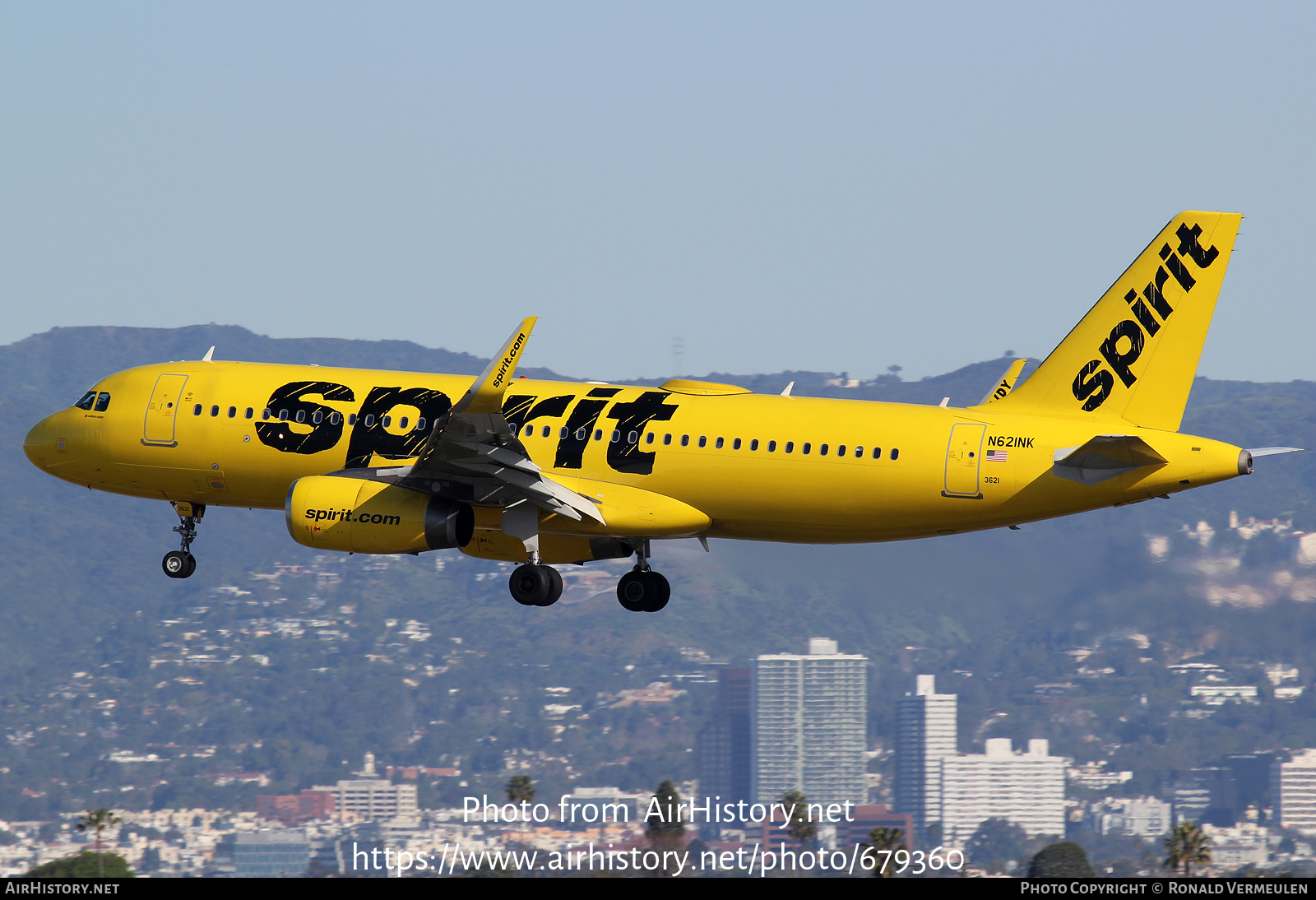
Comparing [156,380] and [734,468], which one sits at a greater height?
[156,380]

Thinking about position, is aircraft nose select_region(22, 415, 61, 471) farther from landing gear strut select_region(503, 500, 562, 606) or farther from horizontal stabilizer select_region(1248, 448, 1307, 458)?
horizontal stabilizer select_region(1248, 448, 1307, 458)

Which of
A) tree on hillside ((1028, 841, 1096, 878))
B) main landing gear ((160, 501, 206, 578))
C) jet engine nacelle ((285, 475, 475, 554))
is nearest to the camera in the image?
jet engine nacelle ((285, 475, 475, 554))

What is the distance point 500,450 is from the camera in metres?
40.6

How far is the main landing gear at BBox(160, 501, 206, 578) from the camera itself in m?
46.9

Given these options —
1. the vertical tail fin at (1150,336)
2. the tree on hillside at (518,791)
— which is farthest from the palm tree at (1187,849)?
the vertical tail fin at (1150,336)

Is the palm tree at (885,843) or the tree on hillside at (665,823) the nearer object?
the tree on hillside at (665,823)

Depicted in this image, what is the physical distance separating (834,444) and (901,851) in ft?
184

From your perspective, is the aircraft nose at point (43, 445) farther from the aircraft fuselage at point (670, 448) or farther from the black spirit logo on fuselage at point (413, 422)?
the black spirit logo on fuselage at point (413, 422)

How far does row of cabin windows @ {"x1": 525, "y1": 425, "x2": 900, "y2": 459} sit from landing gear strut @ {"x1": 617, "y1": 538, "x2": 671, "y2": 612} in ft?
13.2

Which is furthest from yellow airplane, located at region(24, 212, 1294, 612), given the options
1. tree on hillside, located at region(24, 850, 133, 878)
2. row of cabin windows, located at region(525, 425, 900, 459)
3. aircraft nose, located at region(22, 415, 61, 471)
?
tree on hillside, located at region(24, 850, 133, 878)

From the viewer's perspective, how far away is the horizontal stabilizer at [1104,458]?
124 ft

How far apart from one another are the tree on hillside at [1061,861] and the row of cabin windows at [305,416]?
176ft
